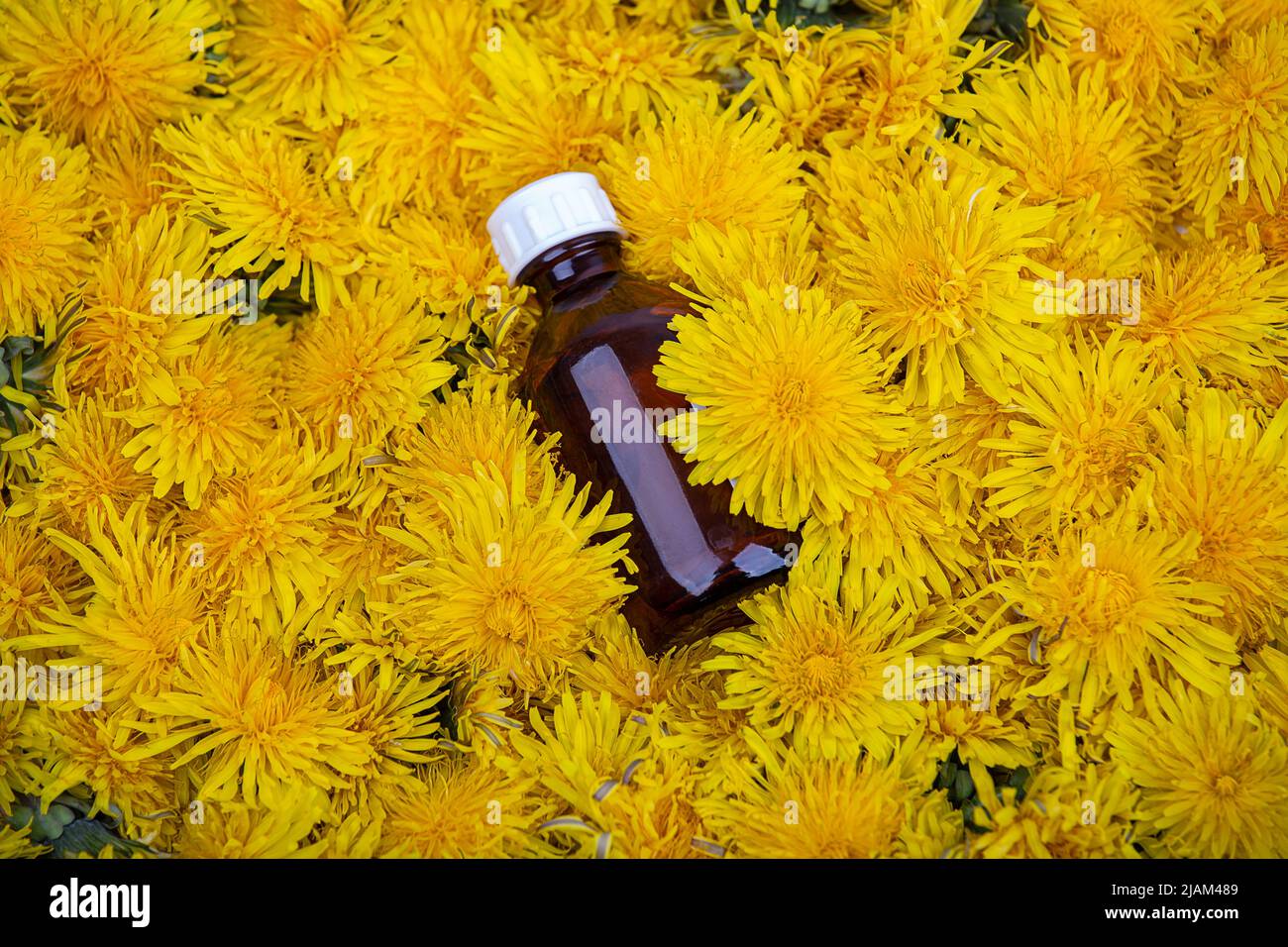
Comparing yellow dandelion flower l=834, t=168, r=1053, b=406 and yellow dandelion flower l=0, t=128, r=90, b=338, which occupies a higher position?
yellow dandelion flower l=0, t=128, r=90, b=338

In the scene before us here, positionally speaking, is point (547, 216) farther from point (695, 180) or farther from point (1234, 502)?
point (1234, 502)

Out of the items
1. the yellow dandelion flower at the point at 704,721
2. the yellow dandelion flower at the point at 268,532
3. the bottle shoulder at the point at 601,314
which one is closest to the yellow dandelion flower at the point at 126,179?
the yellow dandelion flower at the point at 268,532

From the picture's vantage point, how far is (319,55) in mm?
795

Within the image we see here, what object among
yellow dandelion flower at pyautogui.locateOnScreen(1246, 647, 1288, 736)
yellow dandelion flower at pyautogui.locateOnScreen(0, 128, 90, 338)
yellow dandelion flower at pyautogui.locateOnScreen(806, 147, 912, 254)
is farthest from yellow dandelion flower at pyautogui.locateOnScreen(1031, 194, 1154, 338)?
yellow dandelion flower at pyautogui.locateOnScreen(0, 128, 90, 338)

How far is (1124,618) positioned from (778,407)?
11.2 inches

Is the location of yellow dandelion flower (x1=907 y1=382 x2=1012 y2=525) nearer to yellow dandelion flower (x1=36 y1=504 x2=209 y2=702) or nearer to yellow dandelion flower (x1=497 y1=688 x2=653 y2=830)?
yellow dandelion flower (x1=497 y1=688 x2=653 y2=830)

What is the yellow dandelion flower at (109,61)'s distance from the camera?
77 centimetres

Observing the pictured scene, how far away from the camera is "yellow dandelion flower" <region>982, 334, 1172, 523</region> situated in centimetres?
71

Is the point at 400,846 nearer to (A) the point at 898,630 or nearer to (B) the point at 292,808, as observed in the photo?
(B) the point at 292,808

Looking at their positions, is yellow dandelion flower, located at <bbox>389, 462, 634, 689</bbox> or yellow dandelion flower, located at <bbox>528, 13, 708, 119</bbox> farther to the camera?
yellow dandelion flower, located at <bbox>528, 13, 708, 119</bbox>

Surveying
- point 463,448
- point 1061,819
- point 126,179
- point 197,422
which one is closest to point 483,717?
point 463,448

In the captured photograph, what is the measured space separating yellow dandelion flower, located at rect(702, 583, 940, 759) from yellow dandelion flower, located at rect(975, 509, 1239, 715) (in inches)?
2.8

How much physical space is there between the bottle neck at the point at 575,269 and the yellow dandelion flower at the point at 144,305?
259 millimetres

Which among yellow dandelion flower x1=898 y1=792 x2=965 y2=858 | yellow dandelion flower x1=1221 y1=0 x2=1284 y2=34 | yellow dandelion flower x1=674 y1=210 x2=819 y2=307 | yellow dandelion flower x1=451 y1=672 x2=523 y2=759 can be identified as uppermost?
yellow dandelion flower x1=1221 y1=0 x2=1284 y2=34
